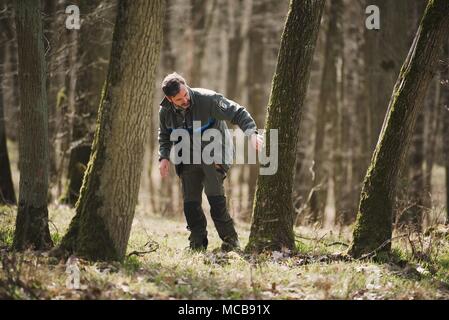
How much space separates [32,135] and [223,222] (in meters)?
2.61

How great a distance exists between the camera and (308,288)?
19.2 feet

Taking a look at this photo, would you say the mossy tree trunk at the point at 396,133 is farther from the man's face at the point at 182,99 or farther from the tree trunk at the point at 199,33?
the tree trunk at the point at 199,33

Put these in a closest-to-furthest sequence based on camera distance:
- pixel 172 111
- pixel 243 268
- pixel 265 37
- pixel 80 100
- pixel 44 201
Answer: pixel 243 268 → pixel 44 201 → pixel 172 111 → pixel 80 100 → pixel 265 37

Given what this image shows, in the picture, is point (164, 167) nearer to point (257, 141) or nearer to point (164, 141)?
point (164, 141)

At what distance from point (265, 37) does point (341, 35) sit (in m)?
3.93

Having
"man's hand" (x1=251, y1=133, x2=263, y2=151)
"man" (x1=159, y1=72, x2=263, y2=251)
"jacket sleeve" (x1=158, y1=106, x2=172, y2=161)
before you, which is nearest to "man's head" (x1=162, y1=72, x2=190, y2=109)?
"man" (x1=159, y1=72, x2=263, y2=251)

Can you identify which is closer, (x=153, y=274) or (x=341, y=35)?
(x=153, y=274)

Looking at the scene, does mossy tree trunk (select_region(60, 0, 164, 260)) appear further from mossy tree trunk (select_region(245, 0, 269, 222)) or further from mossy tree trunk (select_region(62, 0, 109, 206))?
mossy tree trunk (select_region(245, 0, 269, 222))

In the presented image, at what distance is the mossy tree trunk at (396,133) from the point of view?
668cm

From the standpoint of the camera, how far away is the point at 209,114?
752 cm

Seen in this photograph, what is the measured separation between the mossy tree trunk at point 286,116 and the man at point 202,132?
0.36 m

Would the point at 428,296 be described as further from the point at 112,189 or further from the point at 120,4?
the point at 120,4

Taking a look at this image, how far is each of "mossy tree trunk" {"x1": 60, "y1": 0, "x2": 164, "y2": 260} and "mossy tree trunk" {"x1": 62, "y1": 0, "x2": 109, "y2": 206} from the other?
5833mm

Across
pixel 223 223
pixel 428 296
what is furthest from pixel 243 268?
pixel 428 296
